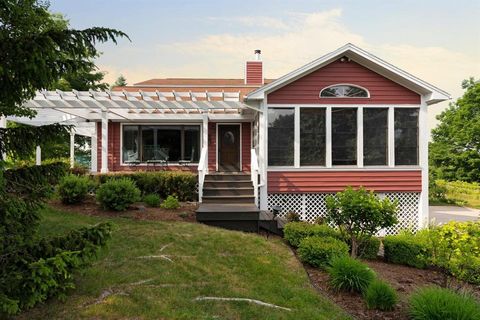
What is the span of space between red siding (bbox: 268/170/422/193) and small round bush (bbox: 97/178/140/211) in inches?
152

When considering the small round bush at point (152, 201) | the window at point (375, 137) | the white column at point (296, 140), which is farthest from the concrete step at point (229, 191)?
the window at point (375, 137)

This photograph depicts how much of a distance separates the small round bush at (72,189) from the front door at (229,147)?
558 cm

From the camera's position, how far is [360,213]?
6.31m

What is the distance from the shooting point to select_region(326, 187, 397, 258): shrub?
20.5ft

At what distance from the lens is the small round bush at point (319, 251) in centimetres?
575

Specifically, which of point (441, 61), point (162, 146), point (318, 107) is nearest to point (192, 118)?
point (162, 146)

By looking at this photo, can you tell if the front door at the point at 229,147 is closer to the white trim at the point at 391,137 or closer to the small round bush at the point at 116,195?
the small round bush at the point at 116,195

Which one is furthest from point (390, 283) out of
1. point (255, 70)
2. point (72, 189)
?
point (255, 70)

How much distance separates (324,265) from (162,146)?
907 cm

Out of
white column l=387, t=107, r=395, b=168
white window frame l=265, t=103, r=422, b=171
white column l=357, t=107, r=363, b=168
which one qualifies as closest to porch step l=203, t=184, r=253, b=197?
white window frame l=265, t=103, r=422, b=171

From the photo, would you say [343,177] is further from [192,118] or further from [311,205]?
[192,118]

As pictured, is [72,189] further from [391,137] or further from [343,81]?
[391,137]

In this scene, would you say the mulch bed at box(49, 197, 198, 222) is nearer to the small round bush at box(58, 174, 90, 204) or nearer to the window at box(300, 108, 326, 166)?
the small round bush at box(58, 174, 90, 204)

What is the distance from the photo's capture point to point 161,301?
3.97 m
